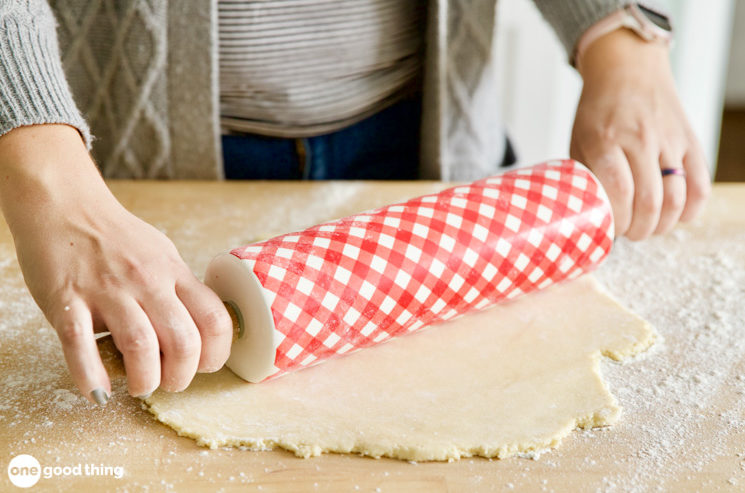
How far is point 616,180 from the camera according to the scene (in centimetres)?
101

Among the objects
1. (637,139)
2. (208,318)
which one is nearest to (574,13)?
(637,139)

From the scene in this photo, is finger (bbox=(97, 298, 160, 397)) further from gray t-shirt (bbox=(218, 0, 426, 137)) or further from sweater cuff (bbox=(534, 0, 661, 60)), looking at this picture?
sweater cuff (bbox=(534, 0, 661, 60))

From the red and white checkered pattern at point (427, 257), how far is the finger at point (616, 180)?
6 cm

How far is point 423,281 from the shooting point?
0.83 metres

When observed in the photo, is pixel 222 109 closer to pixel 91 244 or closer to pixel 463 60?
pixel 463 60

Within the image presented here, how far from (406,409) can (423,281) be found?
0.14 m

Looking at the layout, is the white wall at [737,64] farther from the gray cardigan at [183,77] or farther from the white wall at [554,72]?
the gray cardigan at [183,77]

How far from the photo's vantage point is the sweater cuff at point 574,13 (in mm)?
1110

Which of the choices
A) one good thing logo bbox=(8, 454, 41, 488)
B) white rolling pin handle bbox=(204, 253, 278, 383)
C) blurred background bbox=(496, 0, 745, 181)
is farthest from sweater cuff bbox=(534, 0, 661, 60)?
blurred background bbox=(496, 0, 745, 181)

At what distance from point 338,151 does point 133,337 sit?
751 millimetres

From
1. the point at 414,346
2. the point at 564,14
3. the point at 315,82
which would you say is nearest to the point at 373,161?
the point at 315,82

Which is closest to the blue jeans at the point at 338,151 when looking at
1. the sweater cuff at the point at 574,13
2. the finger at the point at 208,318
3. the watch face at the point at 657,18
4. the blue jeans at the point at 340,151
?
the blue jeans at the point at 340,151

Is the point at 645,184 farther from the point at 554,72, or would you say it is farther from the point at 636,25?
the point at 554,72

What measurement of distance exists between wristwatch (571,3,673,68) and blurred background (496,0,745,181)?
3.67 feet
